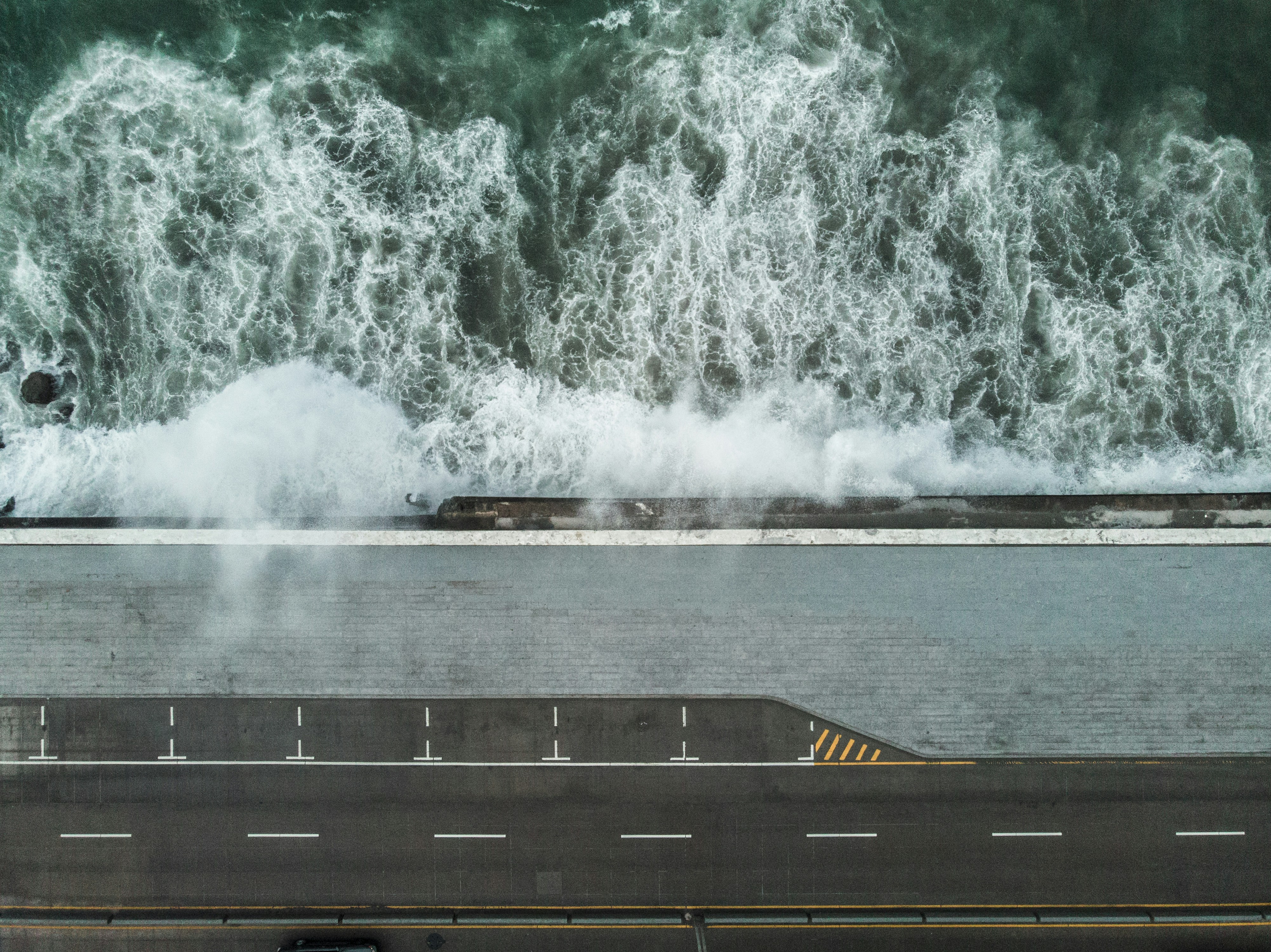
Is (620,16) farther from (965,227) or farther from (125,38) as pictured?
(125,38)

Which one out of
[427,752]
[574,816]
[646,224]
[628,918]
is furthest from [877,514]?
[427,752]

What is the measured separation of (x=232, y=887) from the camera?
27688 millimetres

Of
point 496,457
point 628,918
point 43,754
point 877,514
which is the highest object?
point 496,457

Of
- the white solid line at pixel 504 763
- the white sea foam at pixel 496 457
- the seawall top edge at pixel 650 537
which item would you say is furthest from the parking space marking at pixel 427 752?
the white sea foam at pixel 496 457

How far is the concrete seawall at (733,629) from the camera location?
27266 millimetres

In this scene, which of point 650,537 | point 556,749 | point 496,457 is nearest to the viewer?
point 650,537

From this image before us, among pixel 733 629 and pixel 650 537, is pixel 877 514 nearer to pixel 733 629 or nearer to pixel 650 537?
pixel 733 629

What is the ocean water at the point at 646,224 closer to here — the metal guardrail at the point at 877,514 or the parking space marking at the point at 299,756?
the metal guardrail at the point at 877,514

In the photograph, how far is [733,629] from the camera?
89.9ft

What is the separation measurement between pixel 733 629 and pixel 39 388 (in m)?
28.0

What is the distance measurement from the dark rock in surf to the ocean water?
37 cm

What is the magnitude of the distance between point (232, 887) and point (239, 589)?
10.8 m

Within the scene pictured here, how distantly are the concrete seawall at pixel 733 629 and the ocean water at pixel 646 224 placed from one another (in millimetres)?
4695

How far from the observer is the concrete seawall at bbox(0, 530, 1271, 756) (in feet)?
89.5
